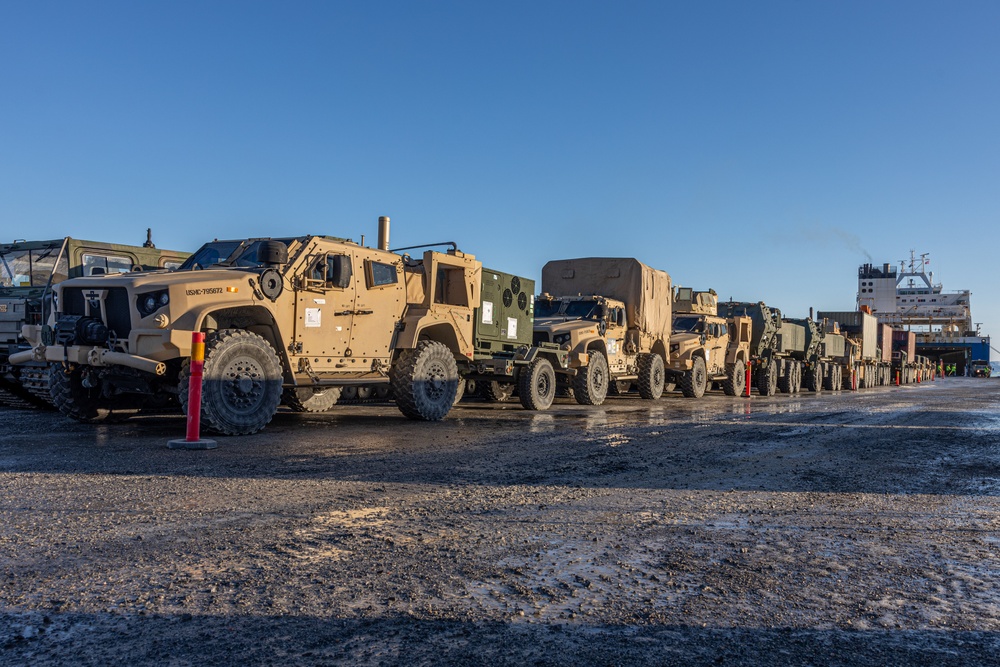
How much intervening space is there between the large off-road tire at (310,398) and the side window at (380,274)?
1792 millimetres

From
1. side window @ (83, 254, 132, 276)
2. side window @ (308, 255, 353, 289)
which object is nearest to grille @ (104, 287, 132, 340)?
side window @ (308, 255, 353, 289)

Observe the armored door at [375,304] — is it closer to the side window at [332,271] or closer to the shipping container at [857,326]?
the side window at [332,271]

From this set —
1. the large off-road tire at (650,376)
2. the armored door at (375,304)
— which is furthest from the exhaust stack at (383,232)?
the large off-road tire at (650,376)

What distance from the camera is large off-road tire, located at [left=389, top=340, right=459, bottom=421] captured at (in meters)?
11.0

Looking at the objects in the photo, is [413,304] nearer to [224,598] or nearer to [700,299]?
[224,598]

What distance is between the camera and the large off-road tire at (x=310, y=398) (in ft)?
38.7

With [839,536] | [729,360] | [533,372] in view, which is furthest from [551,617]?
[729,360]

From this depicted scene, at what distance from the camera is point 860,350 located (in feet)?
122

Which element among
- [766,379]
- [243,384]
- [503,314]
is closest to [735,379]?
[766,379]

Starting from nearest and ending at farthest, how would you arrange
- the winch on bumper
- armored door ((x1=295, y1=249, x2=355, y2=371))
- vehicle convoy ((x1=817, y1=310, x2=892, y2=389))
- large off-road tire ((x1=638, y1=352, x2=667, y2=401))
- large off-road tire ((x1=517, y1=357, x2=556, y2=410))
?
the winch on bumper, armored door ((x1=295, y1=249, x2=355, y2=371)), large off-road tire ((x1=517, y1=357, x2=556, y2=410)), large off-road tire ((x1=638, y1=352, x2=667, y2=401)), vehicle convoy ((x1=817, y1=310, x2=892, y2=389))

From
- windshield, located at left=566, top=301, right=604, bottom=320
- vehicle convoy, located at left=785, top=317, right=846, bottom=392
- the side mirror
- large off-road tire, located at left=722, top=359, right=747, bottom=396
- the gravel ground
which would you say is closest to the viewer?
the gravel ground

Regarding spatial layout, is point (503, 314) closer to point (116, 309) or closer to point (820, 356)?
point (116, 309)

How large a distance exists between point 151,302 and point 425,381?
3894 millimetres

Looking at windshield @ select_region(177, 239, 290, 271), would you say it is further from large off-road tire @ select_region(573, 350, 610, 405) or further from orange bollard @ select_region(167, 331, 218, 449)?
large off-road tire @ select_region(573, 350, 610, 405)
